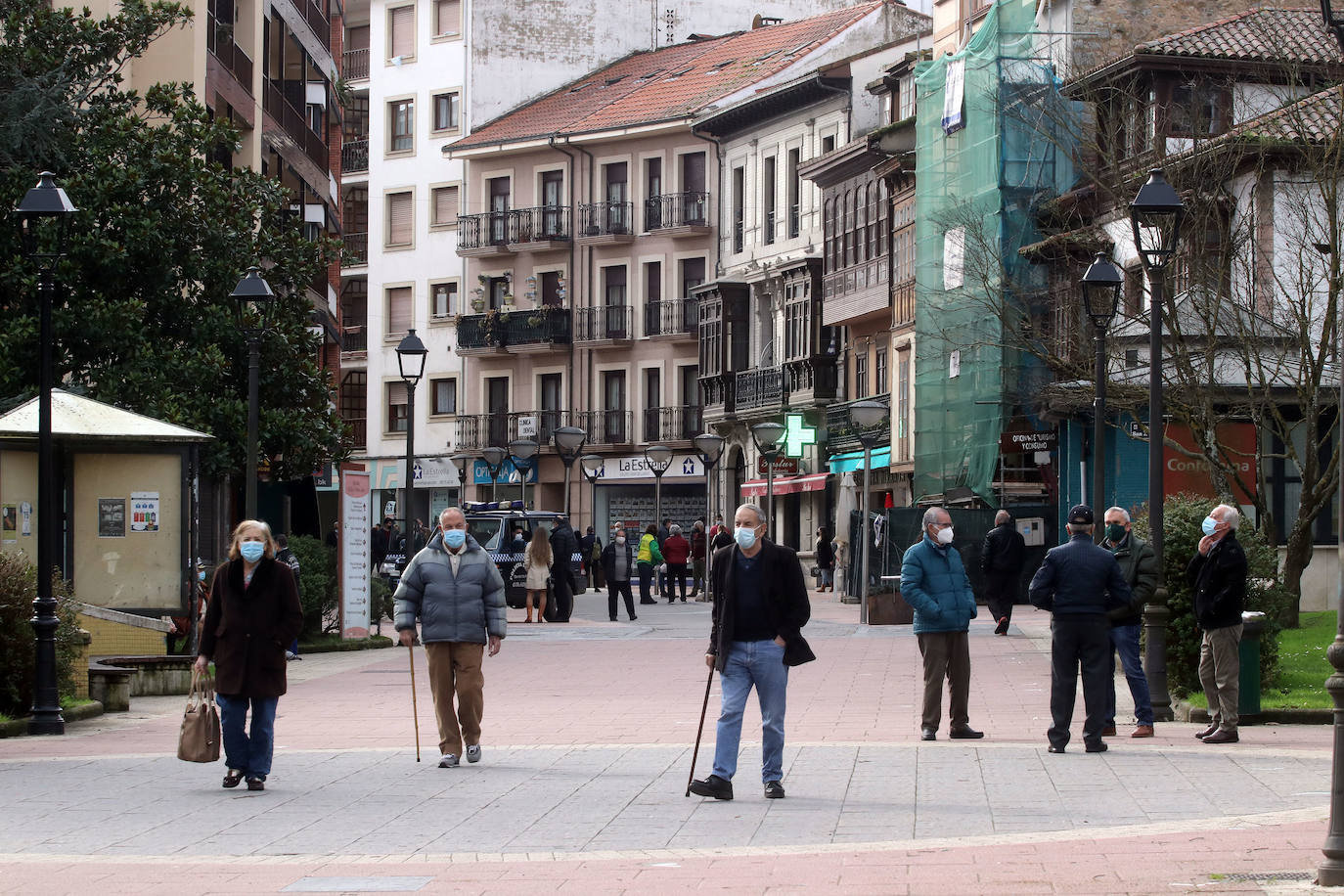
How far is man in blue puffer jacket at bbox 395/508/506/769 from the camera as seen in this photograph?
14.3 meters

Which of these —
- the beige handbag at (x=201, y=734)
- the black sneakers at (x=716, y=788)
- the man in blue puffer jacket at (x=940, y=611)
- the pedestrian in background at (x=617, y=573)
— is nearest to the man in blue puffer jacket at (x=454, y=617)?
the beige handbag at (x=201, y=734)

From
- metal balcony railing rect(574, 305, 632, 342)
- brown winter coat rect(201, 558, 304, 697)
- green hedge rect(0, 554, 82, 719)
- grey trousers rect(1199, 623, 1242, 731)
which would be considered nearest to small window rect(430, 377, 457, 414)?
metal balcony railing rect(574, 305, 632, 342)

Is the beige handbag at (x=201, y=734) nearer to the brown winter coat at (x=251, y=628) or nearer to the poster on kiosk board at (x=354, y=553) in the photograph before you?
the brown winter coat at (x=251, y=628)

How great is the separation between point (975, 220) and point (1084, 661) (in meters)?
27.6

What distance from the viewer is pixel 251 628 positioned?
42.9 ft

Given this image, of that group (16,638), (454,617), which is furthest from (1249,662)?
(16,638)

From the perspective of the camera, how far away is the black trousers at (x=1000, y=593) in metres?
31.6

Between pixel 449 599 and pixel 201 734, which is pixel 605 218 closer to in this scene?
pixel 449 599

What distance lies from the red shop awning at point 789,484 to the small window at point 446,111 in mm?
20084

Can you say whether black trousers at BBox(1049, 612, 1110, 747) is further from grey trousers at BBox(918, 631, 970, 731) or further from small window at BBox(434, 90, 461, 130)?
small window at BBox(434, 90, 461, 130)

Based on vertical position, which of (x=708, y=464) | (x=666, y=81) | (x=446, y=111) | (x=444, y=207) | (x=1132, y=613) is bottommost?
(x=1132, y=613)

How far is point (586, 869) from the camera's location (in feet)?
31.6

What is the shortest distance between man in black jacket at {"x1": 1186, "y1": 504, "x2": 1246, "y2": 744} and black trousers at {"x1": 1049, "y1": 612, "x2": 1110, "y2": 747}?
36.7 inches

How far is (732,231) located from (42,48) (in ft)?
121
